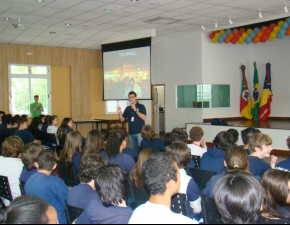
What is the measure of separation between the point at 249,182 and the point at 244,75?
10884 millimetres

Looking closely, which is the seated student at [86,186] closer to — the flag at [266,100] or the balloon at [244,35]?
the balloon at [244,35]

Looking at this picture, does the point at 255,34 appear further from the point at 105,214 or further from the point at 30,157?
the point at 105,214

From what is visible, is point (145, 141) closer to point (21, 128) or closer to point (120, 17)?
point (21, 128)

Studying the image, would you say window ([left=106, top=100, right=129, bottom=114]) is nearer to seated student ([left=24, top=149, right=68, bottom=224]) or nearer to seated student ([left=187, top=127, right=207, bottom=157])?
seated student ([left=187, top=127, right=207, bottom=157])

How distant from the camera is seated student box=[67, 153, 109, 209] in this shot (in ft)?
7.92

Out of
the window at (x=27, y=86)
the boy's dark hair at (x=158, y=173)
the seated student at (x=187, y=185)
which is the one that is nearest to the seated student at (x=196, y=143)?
the seated student at (x=187, y=185)

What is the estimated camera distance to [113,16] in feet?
28.4

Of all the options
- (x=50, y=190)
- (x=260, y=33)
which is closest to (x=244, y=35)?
(x=260, y=33)

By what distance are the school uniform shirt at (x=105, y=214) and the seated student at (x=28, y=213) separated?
367mm

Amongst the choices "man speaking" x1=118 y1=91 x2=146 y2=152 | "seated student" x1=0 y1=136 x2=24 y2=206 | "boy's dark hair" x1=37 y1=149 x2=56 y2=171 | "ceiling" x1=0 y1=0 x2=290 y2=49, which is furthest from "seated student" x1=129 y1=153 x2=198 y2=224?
"ceiling" x1=0 y1=0 x2=290 y2=49

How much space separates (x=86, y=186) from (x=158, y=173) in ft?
2.79

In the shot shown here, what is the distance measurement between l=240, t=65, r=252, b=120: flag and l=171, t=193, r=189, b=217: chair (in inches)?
400

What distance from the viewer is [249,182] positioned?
65.2 inches

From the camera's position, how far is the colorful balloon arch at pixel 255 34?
878 centimetres
